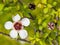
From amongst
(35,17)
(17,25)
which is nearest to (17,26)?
(17,25)

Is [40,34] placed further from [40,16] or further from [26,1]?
[26,1]

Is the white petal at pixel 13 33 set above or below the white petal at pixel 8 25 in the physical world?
below

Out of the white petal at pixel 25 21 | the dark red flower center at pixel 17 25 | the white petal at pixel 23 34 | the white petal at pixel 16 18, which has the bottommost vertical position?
the white petal at pixel 23 34

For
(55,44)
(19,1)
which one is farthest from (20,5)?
Answer: (55,44)

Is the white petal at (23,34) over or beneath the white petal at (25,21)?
beneath

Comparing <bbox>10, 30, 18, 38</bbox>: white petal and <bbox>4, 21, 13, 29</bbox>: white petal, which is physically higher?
<bbox>4, 21, 13, 29</bbox>: white petal

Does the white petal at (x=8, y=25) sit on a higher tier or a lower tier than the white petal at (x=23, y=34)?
higher
